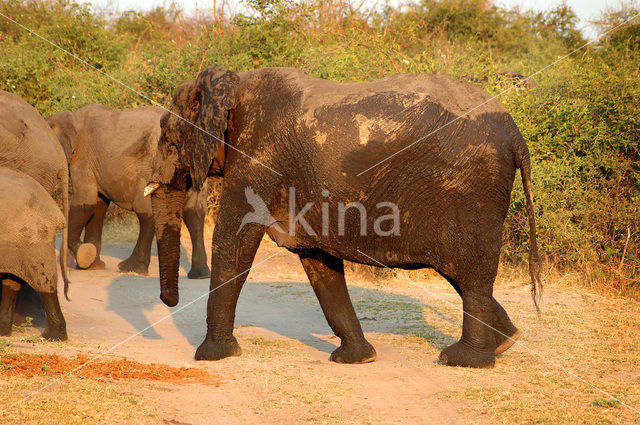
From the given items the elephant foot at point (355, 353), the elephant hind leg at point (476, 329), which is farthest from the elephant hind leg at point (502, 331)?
the elephant foot at point (355, 353)

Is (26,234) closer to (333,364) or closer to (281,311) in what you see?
(333,364)

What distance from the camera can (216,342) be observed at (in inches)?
234

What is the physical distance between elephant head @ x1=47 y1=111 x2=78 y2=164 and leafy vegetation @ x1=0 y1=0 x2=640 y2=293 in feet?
10.3

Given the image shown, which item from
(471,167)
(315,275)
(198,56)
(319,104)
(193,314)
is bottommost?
(193,314)

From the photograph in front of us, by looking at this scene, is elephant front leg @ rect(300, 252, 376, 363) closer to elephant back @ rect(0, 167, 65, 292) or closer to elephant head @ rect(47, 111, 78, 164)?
elephant back @ rect(0, 167, 65, 292)

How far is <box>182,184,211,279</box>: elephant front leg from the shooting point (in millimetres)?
10102

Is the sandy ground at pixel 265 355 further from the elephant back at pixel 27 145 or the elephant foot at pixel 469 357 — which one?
the elephant back at pixel 27 145

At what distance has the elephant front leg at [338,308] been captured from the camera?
603 centimetres

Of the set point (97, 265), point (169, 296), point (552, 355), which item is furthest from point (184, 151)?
point (97, 265)

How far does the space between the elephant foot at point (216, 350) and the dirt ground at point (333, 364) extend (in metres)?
0.11

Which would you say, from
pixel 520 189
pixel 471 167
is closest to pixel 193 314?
pixel 471 167

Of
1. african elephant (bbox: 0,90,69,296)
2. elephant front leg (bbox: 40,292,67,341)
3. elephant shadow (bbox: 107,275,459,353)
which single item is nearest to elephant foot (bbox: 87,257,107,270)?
elephant shadow (bbox: 107,275,459,353)

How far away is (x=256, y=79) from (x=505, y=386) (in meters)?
2.82

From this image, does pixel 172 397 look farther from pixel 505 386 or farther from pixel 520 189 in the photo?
pixel 520 189
